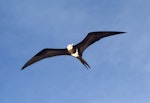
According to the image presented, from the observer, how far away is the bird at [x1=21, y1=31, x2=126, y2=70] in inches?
1135

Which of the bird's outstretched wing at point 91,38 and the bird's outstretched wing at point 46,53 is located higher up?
the bird's outstretched wing at point 46,53

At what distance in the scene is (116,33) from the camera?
27.6 meters

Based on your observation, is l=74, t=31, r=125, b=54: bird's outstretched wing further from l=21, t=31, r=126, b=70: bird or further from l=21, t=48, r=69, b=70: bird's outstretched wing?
l=21, t=48, r=69, b=70: bird's outstretched wing

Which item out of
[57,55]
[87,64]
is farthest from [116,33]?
[57,55]

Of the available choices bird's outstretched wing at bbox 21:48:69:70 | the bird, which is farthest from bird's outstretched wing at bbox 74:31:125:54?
bird's outstretched wing at bbox 21:48:69:70

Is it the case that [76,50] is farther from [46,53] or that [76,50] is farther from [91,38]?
[46,53]

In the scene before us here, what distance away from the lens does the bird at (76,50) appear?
28839mm

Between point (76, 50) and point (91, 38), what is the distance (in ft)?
4.45

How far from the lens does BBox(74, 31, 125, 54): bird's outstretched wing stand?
93.5ft

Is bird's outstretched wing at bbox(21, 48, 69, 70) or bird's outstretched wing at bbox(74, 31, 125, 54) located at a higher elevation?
bird's outstretched wing at bbox(21, 48, 69, 70)

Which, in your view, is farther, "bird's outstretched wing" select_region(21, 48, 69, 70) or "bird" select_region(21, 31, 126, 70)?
"bird's outstretched wing" select_region(21, 48, 69, 70)

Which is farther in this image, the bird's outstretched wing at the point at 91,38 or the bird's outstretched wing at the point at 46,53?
the bird's outstretched wing at the point at 46,53

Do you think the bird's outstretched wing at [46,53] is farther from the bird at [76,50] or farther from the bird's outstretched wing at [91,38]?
the bird's outstretched wing at [91,38]

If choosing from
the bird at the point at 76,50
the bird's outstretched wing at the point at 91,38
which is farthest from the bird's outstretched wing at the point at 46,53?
the bird's outstretched wing at the point at 91,38
